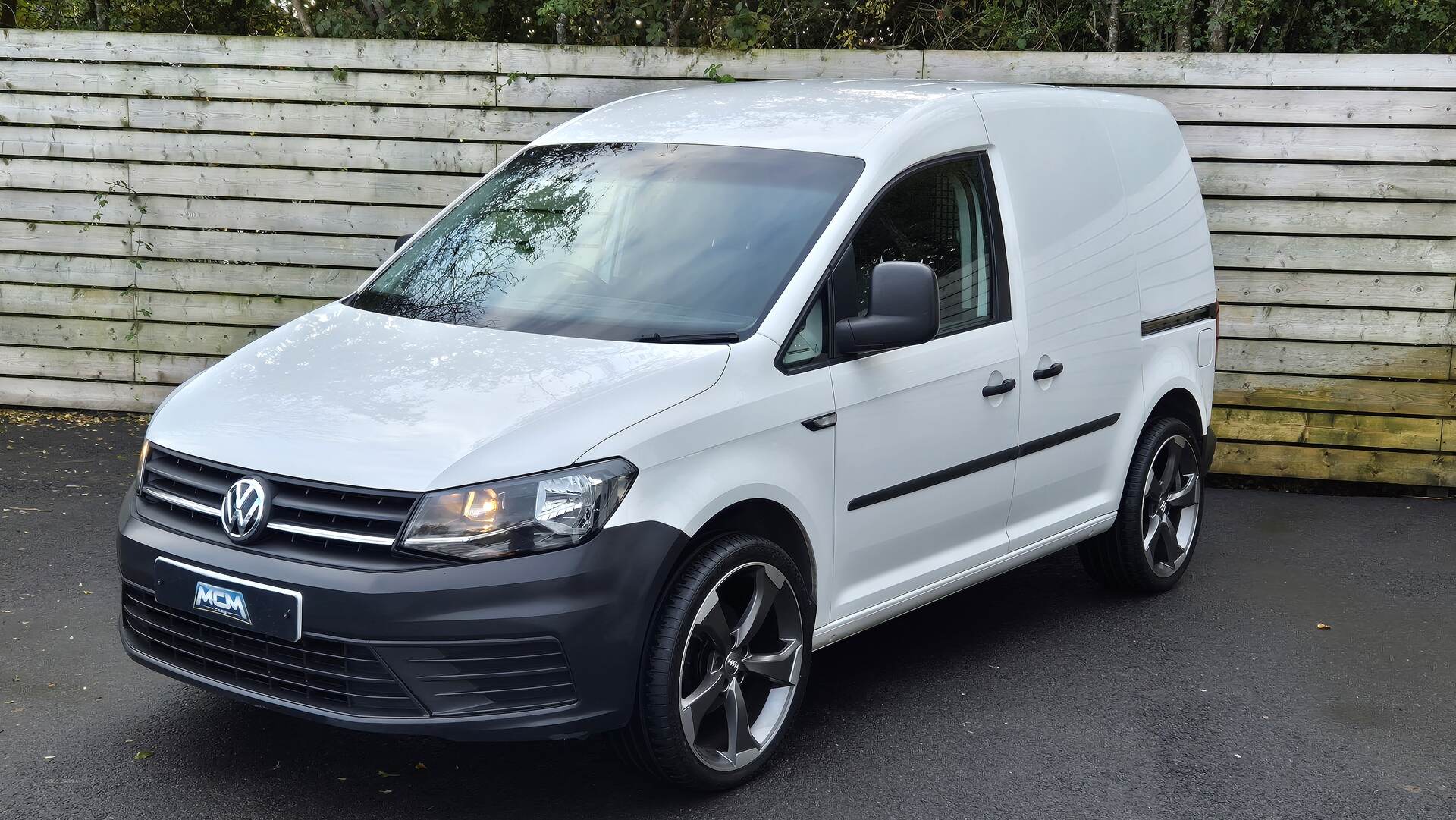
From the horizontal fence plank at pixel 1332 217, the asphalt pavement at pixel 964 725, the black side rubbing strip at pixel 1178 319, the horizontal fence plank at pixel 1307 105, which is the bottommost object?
the asphalt pavement at pixel 964 725

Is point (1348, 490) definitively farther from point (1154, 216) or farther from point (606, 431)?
point (606, 431)

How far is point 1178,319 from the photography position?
5809 mm

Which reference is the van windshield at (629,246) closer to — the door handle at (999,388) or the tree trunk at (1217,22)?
the door handle at (999,388)

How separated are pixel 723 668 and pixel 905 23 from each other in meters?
6.27

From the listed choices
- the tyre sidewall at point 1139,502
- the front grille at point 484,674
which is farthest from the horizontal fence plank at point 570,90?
the front grille at point 484,674

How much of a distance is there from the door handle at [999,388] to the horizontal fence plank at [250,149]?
14.1 feet

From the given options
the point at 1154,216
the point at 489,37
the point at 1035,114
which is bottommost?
the point at 1154,216

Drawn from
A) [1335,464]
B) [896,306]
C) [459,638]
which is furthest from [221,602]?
[1335,464]

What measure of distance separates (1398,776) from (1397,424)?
12.9ft

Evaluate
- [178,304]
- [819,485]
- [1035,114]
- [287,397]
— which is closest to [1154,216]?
[1035,114]

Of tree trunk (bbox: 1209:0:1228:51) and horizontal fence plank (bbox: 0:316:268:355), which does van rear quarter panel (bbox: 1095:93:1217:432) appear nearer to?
tree trunk (bbox: 1209:0:1228:51)

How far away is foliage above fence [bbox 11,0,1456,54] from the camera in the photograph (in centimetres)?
813

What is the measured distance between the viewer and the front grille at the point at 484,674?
344 centimetres

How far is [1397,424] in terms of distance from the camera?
7684mm
